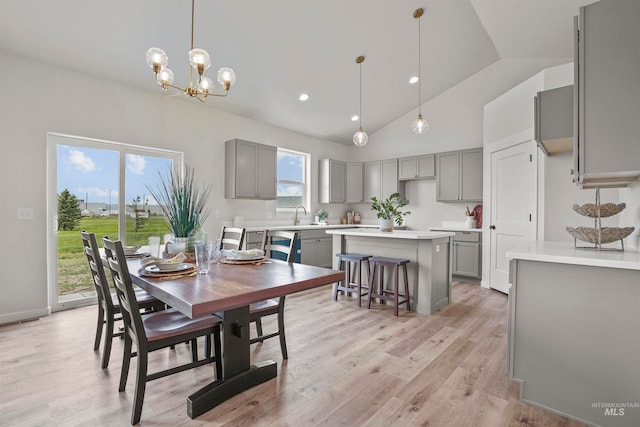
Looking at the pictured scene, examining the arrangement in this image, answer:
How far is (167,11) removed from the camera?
3018 millimetres

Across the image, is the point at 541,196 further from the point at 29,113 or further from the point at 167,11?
the point at 29,113

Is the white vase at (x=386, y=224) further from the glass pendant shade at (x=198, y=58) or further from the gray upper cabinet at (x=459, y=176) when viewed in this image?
the glass pendant shade at (x=198, y=58)

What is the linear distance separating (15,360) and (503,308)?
4.65 m

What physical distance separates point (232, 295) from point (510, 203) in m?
4.29

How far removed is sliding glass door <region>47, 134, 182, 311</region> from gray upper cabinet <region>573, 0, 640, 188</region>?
439 centimetres

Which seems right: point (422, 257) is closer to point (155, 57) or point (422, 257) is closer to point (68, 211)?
point (155, 57)

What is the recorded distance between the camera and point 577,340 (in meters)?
1.72

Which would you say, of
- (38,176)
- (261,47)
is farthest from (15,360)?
(261,47)

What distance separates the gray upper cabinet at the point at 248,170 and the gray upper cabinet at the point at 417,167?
8.62 ft

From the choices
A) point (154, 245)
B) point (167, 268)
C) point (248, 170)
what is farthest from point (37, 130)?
point (167, 268)

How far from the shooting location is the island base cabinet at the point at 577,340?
158 cm

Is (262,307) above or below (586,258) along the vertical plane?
below

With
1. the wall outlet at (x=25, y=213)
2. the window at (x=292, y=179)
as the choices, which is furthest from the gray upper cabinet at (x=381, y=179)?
the wall outlet at (x=25, y=213)

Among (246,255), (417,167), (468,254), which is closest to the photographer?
(246,255)
